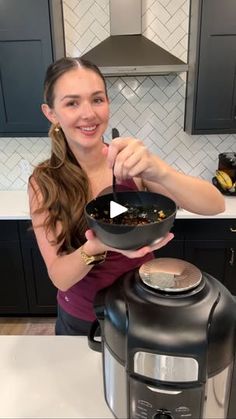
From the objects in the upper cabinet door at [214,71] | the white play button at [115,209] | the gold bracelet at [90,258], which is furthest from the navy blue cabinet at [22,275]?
the white play button at [115,209]

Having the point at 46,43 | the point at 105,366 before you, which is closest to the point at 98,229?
the point at 105,366

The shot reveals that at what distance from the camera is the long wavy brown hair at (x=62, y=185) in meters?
1.01

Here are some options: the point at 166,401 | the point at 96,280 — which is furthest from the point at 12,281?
the point at 166,401

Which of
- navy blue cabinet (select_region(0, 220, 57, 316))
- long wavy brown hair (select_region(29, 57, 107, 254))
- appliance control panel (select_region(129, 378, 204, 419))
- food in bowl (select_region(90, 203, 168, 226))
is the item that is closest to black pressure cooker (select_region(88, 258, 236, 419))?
appliance control panel (select_region(129, 378, 204, 419))

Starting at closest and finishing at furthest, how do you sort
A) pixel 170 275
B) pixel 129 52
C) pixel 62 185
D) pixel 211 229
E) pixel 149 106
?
pixel 170 275 → pixel 62 185 → pixel 129 52 → pixel 211 229 → pixel 149 106

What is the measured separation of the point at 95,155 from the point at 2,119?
1364 mm

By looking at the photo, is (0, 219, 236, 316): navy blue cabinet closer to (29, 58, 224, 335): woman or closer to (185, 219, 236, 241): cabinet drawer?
(185, 219, 236, 241): cabinet drawer

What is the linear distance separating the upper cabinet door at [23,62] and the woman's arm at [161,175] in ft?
5.10

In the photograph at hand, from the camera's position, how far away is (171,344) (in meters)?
Answer: 0.55

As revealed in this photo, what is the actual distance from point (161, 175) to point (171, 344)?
39 centimetres

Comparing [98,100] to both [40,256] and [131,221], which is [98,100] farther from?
[40,256]

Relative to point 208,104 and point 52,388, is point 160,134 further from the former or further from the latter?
point 52,388

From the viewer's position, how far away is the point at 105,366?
0.71 meters

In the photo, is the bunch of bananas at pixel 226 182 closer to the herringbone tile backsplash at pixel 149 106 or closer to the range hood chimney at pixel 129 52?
the herringbone tile backsplash at pixel 149 106
